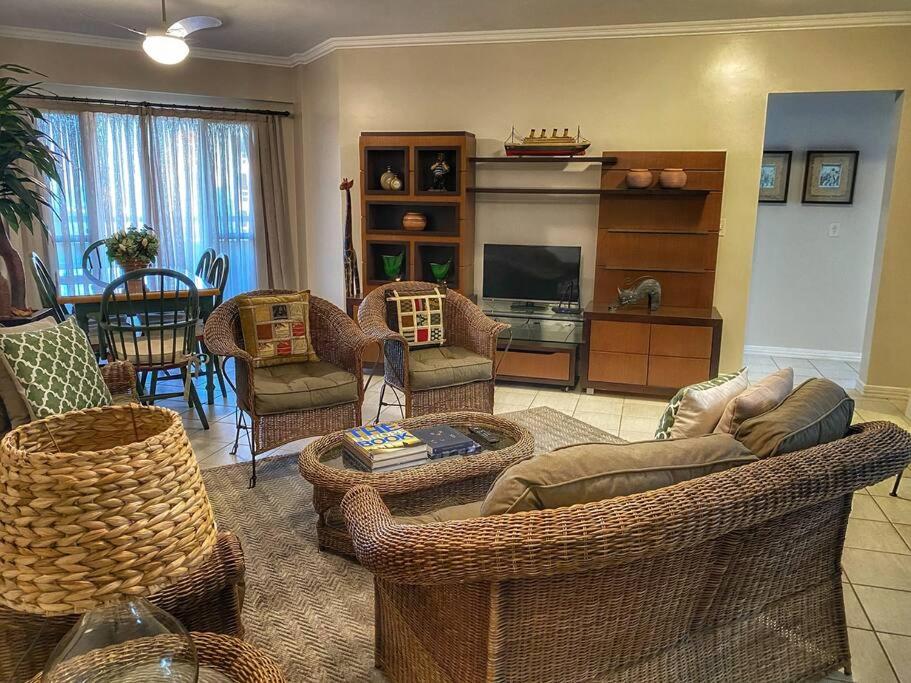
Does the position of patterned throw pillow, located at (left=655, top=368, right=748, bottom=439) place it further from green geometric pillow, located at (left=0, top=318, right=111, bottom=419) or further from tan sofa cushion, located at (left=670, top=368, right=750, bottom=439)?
green geometric pillow, located at (left=0, top=318, right=111, bottom=419)

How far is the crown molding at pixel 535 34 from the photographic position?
4.29 m

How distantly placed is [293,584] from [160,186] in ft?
14.2

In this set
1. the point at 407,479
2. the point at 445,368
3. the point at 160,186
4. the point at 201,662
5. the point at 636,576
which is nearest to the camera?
the point at 201,662

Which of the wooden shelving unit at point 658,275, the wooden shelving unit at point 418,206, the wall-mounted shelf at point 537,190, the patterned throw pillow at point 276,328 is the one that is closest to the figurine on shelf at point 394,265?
the wooden shelving unit at point 418,206

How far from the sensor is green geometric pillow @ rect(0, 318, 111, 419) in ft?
7.63

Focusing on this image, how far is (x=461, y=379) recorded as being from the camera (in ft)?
12.4

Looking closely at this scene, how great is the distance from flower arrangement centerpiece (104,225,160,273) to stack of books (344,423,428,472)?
223 cm

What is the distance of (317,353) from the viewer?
12.3 ft

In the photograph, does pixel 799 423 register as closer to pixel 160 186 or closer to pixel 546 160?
pixel 546 160

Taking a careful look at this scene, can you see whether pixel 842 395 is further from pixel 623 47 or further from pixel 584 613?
pixel 623 47

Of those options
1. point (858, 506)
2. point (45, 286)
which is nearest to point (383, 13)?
point (45, 286)

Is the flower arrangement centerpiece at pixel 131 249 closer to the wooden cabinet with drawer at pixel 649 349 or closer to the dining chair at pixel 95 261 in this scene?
the dining chair at pixel 95 261

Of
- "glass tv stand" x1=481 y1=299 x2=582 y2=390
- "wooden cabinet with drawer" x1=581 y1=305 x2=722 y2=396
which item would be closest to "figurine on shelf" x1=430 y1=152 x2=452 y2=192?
"glass tv stand" x1=481 y1=299 x2=582 y2=390

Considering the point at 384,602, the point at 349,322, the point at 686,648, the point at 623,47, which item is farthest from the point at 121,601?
the point at 623,47
